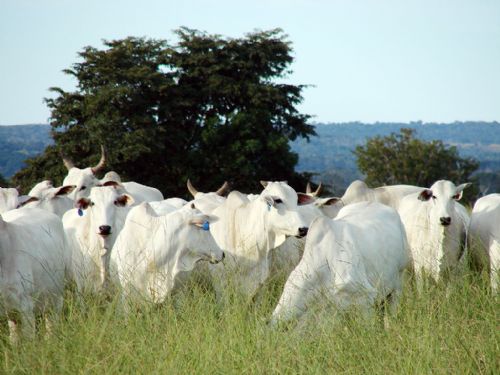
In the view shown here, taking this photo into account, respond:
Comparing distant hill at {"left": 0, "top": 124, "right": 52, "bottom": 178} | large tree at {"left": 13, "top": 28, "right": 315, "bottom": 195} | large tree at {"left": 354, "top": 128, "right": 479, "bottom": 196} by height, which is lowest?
distant hill at {"left": 0, "top": 124, "right": 52, "bottom": 178}

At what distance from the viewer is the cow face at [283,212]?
7660 millimetres

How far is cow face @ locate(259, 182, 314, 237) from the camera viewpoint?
302 inches

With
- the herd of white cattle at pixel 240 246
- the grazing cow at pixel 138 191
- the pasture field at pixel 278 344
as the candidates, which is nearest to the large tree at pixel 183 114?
the grazing cow at pixel 138 191

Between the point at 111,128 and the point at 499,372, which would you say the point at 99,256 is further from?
the point at 111,128

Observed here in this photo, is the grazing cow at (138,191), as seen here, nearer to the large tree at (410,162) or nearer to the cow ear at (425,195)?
the cow ear at (425,195)

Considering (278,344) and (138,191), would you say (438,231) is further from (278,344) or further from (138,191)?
(138,191)

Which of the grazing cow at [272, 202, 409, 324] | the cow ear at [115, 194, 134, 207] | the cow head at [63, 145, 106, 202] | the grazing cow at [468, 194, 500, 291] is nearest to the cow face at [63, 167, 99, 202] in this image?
the cow head at [63, 145, 106, 202]

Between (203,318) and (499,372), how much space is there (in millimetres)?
1976

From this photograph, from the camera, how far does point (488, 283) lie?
680cm

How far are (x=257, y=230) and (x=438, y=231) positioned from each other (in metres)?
1.74

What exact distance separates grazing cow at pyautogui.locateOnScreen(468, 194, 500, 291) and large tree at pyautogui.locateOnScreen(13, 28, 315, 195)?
20324mm

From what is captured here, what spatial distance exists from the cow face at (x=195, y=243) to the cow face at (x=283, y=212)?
845mm

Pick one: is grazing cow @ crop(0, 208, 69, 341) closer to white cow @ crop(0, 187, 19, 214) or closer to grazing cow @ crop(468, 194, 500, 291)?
white cow @ crop(0, 187, 19, 214)

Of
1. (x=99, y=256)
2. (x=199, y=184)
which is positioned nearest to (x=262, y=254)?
(x=99, y=256)
